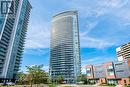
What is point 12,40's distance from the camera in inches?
5659

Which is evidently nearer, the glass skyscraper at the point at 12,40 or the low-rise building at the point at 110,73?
the low-rise building at the point at 110,73

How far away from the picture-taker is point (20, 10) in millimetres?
161125

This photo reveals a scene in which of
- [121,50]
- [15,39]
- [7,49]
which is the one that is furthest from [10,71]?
[121,50]

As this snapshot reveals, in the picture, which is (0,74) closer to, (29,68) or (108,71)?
(29,68)

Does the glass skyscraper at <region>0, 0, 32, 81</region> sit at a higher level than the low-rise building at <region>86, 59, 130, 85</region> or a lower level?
higher

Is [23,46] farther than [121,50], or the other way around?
[121,50]

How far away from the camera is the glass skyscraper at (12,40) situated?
132 m

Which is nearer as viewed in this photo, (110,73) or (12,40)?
(110,73)

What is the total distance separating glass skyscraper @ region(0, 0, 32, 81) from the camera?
433 ft

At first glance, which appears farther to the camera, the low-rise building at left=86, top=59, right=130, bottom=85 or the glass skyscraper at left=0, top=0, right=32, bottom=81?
the glass skyscraper at left=0, top=0, right=32, bottom=81

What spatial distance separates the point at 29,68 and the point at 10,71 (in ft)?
255

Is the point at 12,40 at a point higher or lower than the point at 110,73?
higher

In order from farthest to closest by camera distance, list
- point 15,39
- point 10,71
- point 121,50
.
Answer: point 121,50 < point 15,39 < point 10,71

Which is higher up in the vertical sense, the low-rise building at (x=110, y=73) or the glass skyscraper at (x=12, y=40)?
the glass skyscraper at (x=12, y=40)
